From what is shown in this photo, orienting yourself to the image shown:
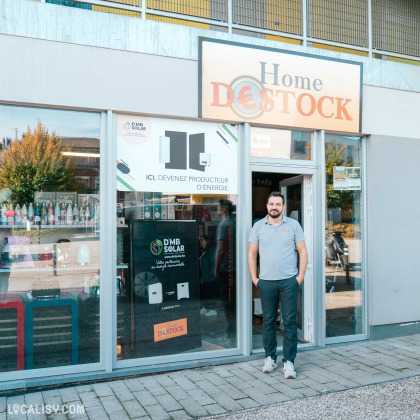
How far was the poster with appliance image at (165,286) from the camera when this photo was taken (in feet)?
16.9

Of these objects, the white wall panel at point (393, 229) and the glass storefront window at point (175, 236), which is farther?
the white wall panel at point (393, 229)

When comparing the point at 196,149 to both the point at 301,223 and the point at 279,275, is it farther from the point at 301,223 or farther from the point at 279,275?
the point at 301,223

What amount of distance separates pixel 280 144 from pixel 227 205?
42.6 inches

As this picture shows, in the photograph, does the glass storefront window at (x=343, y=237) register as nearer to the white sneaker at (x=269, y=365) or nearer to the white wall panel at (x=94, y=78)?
the white sneaker at (x=269, y=365)

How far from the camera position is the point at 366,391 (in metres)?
4.45

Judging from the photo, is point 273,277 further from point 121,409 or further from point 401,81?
point 401,81

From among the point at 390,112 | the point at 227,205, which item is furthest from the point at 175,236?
the point at 390,112

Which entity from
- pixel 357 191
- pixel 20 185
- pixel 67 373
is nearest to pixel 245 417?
pixel 67 373

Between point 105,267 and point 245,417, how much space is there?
6.84ft

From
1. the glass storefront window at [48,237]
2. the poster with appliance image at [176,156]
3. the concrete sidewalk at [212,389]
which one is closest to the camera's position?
the concrete sidewalk at [212,389]

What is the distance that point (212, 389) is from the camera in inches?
175

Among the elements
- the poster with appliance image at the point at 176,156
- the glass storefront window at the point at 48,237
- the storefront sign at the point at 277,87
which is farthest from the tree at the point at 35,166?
the storefront sign at the point at 277,87

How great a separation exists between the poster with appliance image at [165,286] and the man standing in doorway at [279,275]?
881mm

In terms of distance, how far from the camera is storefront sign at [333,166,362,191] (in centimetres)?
629
